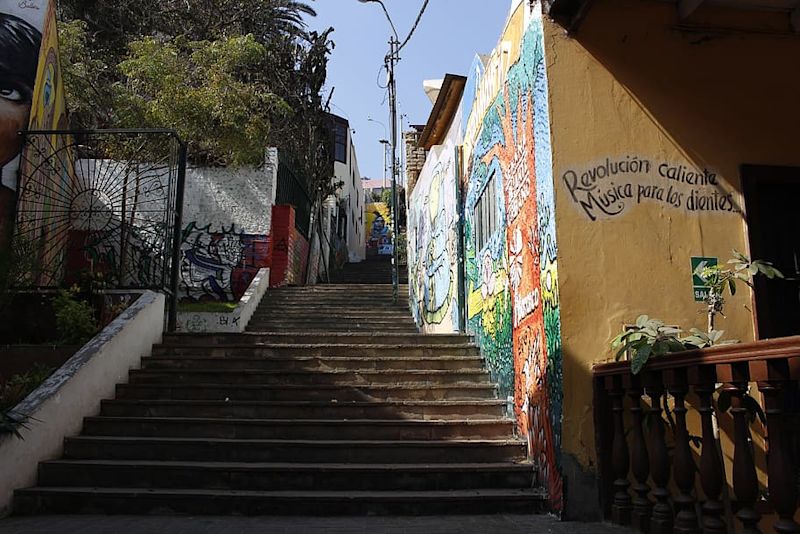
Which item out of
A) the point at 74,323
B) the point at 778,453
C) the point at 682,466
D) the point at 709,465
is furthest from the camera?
the point at 74,323

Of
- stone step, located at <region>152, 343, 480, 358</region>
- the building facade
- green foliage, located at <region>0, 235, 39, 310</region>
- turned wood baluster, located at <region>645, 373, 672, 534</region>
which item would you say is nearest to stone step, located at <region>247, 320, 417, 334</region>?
stone step, located at <region>152, 343, 480, 358</region>

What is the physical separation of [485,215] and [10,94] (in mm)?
6906

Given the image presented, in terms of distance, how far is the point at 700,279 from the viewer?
15.1 feet

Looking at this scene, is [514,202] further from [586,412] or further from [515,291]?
[586,412]

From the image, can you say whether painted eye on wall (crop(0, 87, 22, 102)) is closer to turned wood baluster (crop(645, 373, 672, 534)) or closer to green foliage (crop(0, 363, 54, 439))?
green foliage (crop(0, 363, 54, 439))

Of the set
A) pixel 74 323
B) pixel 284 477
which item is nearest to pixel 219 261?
pixel 74 323

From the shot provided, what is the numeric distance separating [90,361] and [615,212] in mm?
4599

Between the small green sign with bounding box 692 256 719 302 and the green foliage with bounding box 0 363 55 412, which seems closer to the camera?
the small green sign with bounding box 692 256 719 302

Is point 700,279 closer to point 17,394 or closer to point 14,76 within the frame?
point 17,394

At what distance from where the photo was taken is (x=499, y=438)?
539 cm

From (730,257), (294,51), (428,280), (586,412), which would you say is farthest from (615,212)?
(294,51)

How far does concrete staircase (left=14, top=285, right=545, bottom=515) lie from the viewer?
4539 millimetres

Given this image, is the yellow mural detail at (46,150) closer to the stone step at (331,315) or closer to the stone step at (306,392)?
the stone step at (331,315)

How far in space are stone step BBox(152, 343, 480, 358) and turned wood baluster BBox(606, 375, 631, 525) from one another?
292 centimetres
